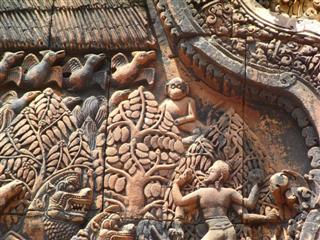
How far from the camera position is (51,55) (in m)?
7.07

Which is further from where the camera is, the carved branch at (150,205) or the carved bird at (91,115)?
the carved bird at (91,115)

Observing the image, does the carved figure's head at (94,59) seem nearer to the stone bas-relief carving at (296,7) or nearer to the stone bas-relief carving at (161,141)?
the stone bas-relief carving at (161,141)

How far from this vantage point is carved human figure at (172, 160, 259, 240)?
6652 mm

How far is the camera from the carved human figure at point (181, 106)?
22.8ft

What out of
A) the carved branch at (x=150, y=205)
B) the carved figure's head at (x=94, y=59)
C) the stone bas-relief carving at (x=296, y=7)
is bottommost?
the carved branch at (x=150, y=205)

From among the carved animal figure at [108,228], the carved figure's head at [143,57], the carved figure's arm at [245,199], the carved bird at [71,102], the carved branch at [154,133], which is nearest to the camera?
the carved animal figure at [108,228]

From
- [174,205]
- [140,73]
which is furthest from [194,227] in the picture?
[140,73]

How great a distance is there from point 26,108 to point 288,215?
198cm

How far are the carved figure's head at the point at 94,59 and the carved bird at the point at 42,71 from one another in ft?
0.61

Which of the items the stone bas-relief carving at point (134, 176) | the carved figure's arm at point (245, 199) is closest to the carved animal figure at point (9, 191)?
the stone bas-relief carving at point (134, 176)

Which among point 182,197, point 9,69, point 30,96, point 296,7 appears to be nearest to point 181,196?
point 182,197

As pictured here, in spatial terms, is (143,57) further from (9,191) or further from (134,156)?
(9,191)

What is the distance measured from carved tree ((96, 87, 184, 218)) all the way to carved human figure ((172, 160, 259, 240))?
0.42 feet

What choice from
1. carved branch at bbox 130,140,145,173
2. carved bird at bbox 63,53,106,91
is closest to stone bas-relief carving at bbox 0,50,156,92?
carved bird at bbox 63,53,106,91
